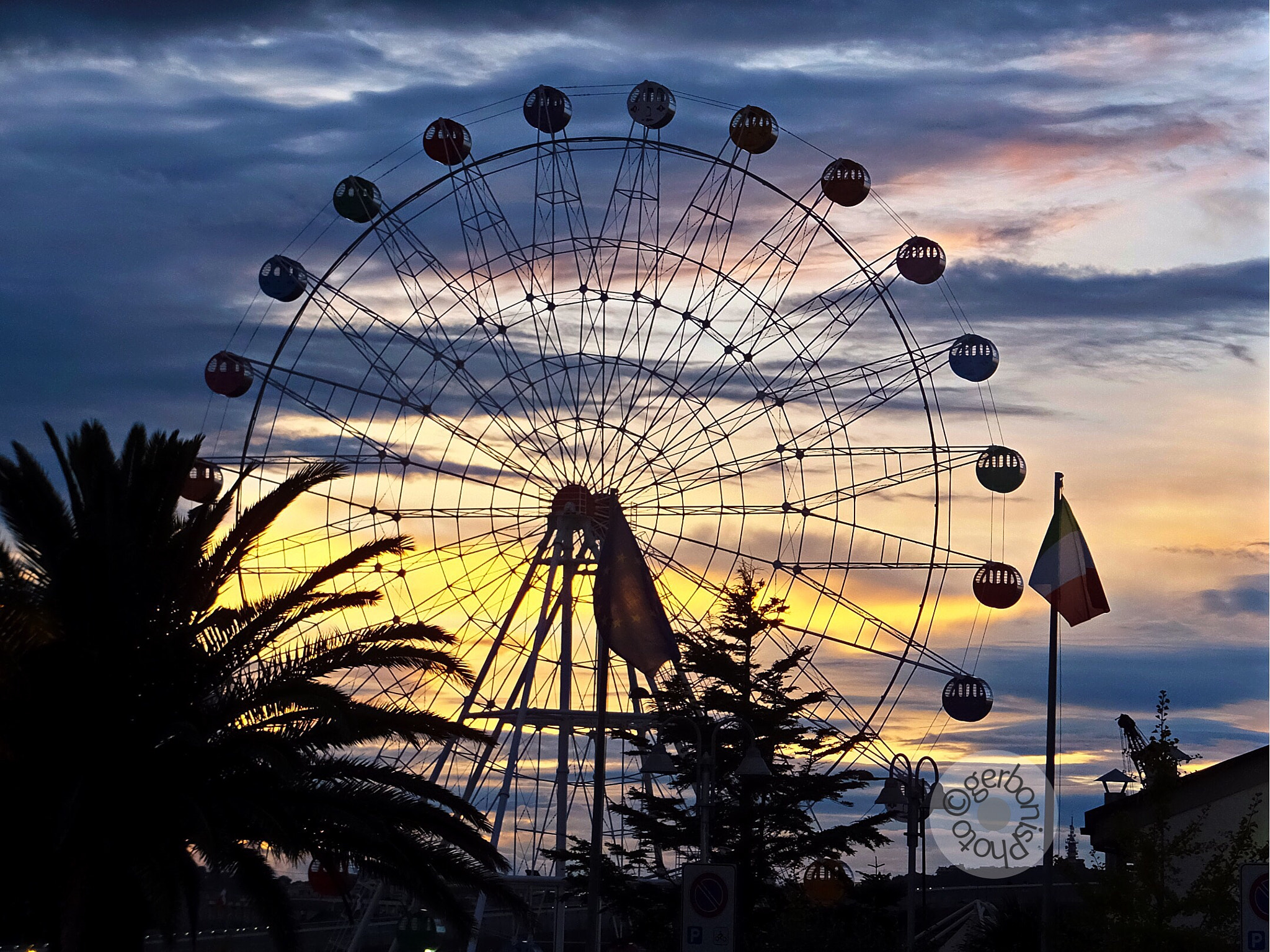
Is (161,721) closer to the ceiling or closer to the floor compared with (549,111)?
closer to the floor

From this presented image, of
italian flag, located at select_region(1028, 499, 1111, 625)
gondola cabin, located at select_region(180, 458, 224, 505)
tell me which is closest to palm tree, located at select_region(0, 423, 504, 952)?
italian flag, located at select_region(1028, 499, 1111, 625)

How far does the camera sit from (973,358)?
35094 mm

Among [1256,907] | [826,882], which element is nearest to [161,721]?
[1256,907]

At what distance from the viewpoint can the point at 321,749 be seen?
20.7 meters

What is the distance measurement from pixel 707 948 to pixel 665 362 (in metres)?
17.1

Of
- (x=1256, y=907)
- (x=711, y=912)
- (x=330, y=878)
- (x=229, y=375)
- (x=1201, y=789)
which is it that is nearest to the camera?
(x=711, y=912)

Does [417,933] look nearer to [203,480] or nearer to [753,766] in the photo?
[203,480]

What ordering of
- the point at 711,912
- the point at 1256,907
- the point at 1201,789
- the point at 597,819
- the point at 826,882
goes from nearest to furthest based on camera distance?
the point at 711,912
the point at 1256,907
the point at 597,819
the point at 1201,789
the point at 826,882

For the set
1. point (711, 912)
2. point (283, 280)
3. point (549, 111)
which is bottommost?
point (711, 912)

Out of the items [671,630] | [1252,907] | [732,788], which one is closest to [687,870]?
[1252,907]

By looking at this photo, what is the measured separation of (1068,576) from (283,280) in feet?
56.3

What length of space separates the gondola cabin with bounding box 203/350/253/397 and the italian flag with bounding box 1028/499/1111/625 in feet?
55.0

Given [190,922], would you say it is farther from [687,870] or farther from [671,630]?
[671,630]

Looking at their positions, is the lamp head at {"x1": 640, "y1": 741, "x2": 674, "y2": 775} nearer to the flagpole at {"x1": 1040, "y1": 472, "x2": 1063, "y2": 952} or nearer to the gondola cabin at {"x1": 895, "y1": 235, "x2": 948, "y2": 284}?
the flagpole at {"x1": 1040, "y1": 472, "x2": 1063, "y2": 952}
